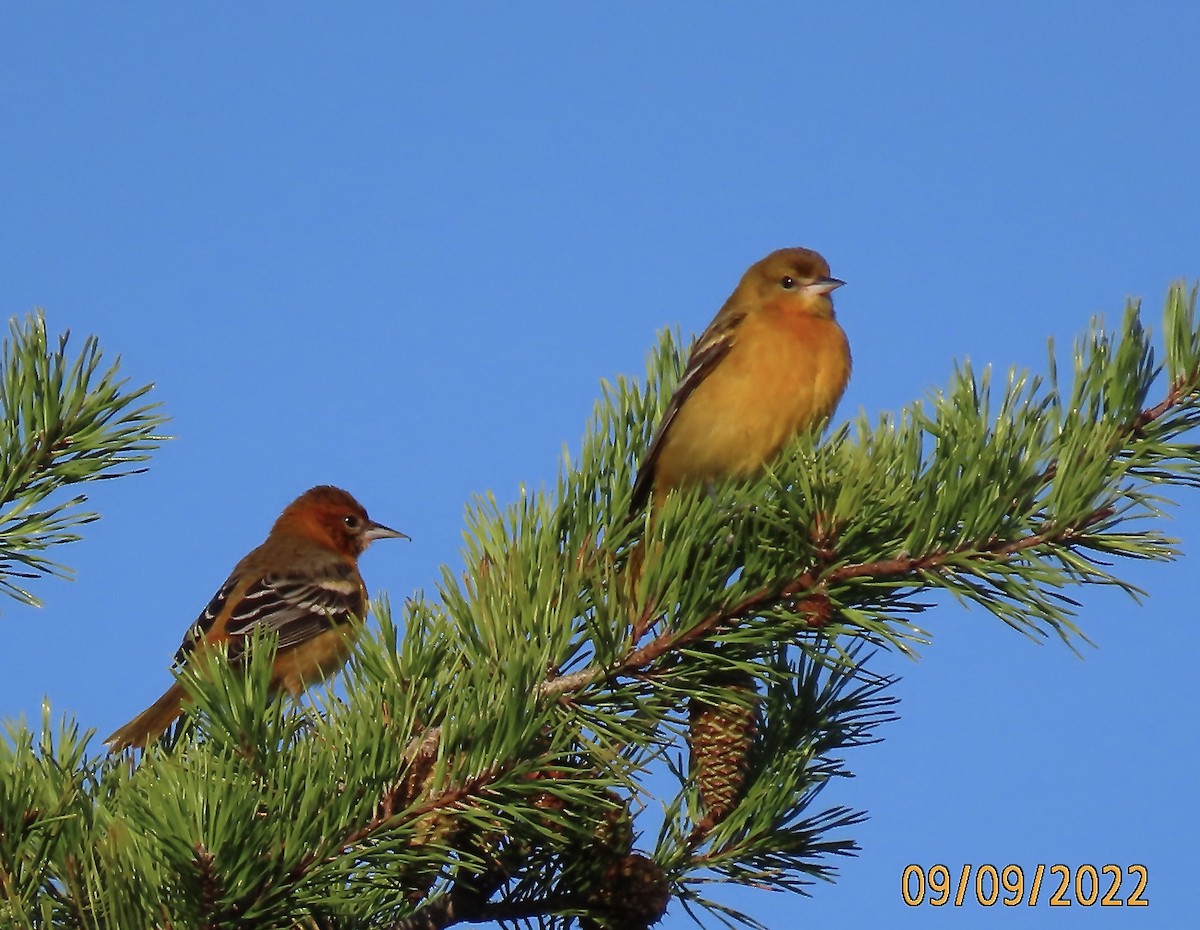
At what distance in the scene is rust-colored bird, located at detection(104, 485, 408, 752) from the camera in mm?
7480

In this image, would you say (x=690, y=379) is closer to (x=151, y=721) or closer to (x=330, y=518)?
(x=151, y=721)

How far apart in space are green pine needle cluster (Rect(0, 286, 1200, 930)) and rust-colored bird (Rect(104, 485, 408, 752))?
3560mm

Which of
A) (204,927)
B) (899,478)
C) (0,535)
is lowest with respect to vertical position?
(204,927)

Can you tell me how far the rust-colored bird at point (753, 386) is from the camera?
5113 mm

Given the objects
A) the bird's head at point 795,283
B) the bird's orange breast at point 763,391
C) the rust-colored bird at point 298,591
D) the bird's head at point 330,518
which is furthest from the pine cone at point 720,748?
the bird's head at point 330,518

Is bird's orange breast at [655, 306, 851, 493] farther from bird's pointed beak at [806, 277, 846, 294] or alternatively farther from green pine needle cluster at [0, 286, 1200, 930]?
green pine needle cluster at [0, 286, 1200, 930]

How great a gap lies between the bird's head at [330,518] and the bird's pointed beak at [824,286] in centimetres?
380

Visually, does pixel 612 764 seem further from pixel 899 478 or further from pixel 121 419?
pixel 121 419

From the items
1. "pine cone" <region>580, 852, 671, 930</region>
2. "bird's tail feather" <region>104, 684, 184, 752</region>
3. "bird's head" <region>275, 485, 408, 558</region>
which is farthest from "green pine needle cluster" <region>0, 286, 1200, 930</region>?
"bird's head" <region>275, 485, 408, 558</region>

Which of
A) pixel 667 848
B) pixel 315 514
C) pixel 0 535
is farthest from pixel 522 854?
pixel 315 514

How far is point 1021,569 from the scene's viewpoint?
3.02 meters

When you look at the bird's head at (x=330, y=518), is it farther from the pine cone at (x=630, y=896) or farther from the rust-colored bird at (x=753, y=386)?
the pine cone at (x=630, y=896)

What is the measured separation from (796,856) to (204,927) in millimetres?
1625

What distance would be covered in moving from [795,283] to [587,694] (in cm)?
455
